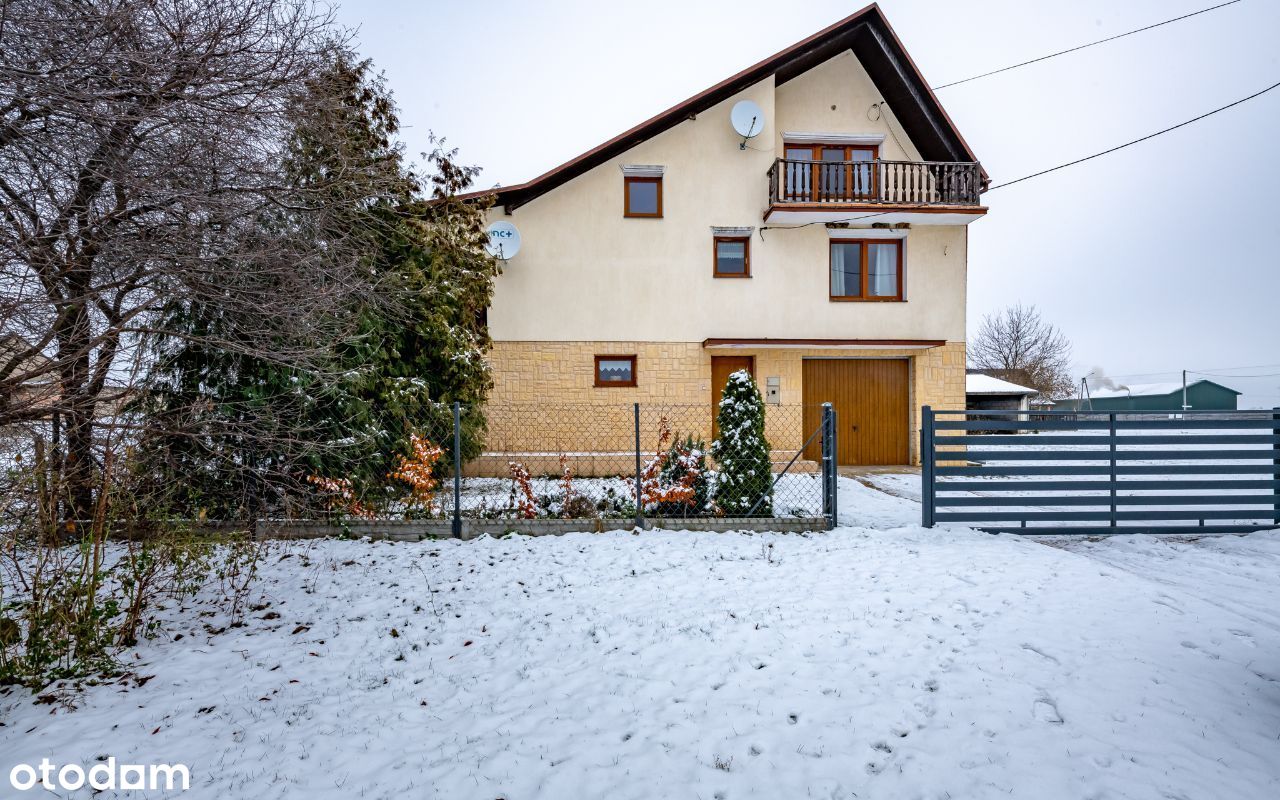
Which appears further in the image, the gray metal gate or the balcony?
the balcony

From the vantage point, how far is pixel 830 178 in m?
12.1

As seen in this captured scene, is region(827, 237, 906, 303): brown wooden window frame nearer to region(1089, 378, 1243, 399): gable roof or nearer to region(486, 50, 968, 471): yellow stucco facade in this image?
region(486, 50, 968, 471): yellow stucco facade

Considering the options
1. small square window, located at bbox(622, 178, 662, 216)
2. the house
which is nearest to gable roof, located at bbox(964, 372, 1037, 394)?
the house

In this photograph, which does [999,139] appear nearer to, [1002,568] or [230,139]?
[1002,568]

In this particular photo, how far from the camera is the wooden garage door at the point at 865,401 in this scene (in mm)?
12375

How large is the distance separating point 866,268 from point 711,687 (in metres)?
11.2

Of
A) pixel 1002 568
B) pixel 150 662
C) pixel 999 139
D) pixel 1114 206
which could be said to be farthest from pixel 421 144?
pixel 1114 206

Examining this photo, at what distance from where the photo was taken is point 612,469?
11.2 meters

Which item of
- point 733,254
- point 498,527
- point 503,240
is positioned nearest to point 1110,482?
point 498,527

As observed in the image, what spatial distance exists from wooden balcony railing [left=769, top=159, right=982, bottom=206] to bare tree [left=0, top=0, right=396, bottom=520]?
9301mm

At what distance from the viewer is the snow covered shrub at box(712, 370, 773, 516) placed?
270 inches

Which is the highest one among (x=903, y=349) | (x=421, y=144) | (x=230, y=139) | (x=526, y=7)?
(x=526, y=7)

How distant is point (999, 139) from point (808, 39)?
10639 mm

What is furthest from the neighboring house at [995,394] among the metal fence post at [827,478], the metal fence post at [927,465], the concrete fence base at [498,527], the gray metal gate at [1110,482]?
the concrete fence base at [498,527]
